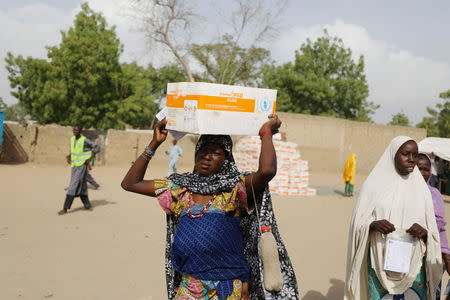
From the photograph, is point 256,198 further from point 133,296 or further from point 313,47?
point 313,47

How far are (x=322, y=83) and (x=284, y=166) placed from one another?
20711mm

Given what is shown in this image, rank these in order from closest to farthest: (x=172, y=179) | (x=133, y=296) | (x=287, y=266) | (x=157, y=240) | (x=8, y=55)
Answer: (x=287, y=266) < (x=172, y=179) < (x=133, y=296) < (x=157, y=240) < (x=8, y=55)

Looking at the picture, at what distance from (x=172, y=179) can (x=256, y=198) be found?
0.54m

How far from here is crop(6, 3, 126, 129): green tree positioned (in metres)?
19.2

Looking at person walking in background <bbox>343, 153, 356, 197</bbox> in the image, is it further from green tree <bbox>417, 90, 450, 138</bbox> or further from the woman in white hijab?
green tree <bbox>417, 90, 450, 138</bbox>

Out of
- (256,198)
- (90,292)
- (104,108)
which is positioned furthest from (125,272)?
(104,108)

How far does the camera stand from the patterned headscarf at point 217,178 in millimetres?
2236

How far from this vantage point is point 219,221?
7.27 ft

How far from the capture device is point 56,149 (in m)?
18.1

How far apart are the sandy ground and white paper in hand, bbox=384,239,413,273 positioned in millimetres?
1652

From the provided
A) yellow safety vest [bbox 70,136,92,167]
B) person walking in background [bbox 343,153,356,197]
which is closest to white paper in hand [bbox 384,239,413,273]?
yellow safety vest [bbox 70,136,92,167]

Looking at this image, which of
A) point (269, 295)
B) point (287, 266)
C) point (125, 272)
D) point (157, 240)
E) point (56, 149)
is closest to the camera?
point (269, 295)

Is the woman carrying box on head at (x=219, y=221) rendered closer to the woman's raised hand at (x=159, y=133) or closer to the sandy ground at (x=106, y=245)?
the woman's raised hand at (x=159, y=133)

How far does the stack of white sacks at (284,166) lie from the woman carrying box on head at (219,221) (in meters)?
10.4
